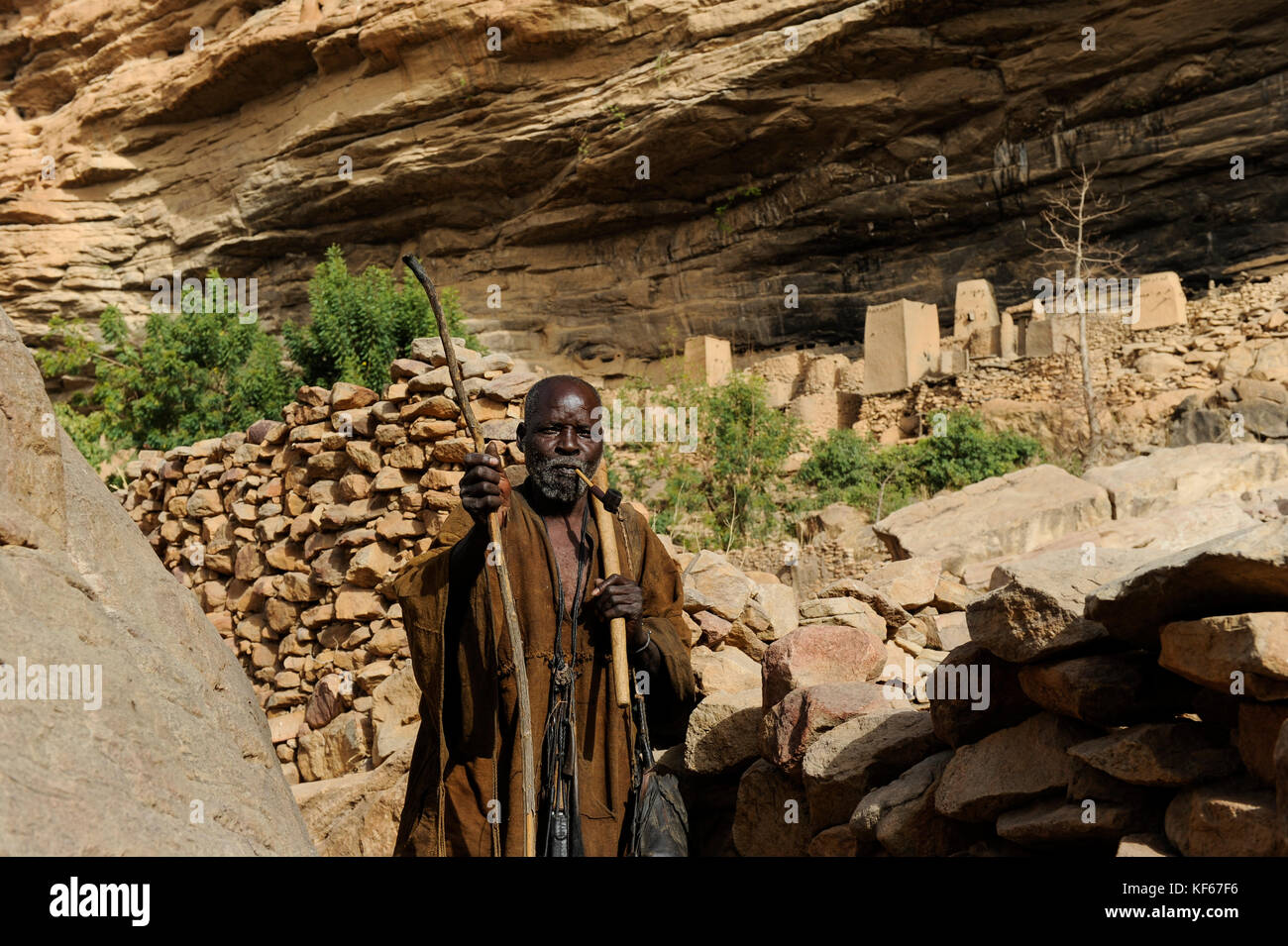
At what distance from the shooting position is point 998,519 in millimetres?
8688

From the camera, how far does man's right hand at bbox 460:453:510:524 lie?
8.45 ft

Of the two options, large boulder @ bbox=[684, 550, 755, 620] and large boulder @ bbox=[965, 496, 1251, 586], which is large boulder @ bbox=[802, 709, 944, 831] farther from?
large boulder @ bbox=[965, 496, 1251, 586]

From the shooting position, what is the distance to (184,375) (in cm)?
1278

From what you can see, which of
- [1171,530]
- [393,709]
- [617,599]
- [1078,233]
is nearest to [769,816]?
[617,599]

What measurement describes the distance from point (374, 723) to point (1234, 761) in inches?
165

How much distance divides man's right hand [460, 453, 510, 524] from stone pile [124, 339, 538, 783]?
264 cm

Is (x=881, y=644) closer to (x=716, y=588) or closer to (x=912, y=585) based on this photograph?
(x=716, y=588)

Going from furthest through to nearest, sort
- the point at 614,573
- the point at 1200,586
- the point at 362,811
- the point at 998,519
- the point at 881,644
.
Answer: the point at 998,519 → the point at 362,811 → the point at 881,644 → the point at 614,573 → the point at 1200,586

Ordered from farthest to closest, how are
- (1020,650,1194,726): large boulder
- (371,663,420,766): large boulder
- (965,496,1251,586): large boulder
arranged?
1. (965,496,1251,586): large boulder
2. (371,663,420,766): large boulder
3. (1020,650,1194,726): large boulder

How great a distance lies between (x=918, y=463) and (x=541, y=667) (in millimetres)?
13819

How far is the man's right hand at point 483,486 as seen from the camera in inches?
101

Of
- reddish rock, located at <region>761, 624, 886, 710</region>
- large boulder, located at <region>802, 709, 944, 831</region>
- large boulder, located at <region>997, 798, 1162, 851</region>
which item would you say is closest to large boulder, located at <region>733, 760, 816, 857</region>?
large boulder, located at <region>802, 709, 944, 831</region>

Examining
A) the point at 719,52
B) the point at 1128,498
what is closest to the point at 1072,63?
the point at 719,52

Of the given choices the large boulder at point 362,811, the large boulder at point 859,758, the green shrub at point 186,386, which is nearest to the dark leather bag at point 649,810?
the large boulder at point 859,758
